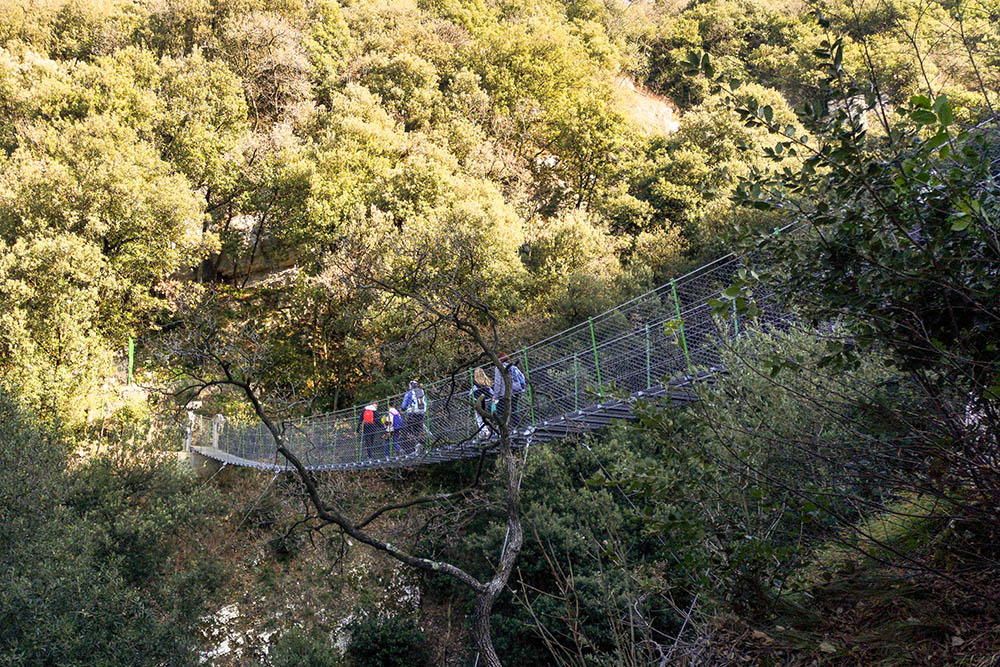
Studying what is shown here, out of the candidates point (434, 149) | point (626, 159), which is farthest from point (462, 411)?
point (626, 159)

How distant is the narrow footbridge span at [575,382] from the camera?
5.64m

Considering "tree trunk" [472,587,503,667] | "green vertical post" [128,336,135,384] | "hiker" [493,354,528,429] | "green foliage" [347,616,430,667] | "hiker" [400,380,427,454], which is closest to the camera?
"tree trunk" [472,587,503,667]

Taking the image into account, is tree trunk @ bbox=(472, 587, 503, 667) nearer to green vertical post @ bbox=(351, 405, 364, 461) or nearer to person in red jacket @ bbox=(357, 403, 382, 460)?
person in red jacket @ bbox=(357, 403, 382, 460)

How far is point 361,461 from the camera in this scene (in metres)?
9.07

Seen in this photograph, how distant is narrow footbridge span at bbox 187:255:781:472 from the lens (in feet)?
18.5

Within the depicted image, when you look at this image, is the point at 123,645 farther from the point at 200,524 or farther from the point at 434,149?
the point at 434,149

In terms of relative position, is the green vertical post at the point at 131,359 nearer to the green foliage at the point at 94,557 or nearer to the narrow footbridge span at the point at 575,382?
the green foliage at the point at 94,557

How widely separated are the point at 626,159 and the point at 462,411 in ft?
36.7

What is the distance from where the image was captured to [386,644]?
9.98 meters

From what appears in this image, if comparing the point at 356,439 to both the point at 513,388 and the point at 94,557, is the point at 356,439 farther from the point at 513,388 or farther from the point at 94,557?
the point at 513,388

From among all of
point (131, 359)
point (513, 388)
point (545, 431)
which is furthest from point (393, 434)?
point (131, 359)

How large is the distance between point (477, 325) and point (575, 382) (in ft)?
20.6

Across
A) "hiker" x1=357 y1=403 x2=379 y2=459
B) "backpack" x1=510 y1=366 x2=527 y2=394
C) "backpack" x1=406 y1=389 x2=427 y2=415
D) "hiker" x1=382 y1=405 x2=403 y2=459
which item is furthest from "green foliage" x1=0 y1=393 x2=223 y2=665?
"backpack" x1=510 y1=366 x2=527 y2=394

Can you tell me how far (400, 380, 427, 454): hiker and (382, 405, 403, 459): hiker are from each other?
0.07m
